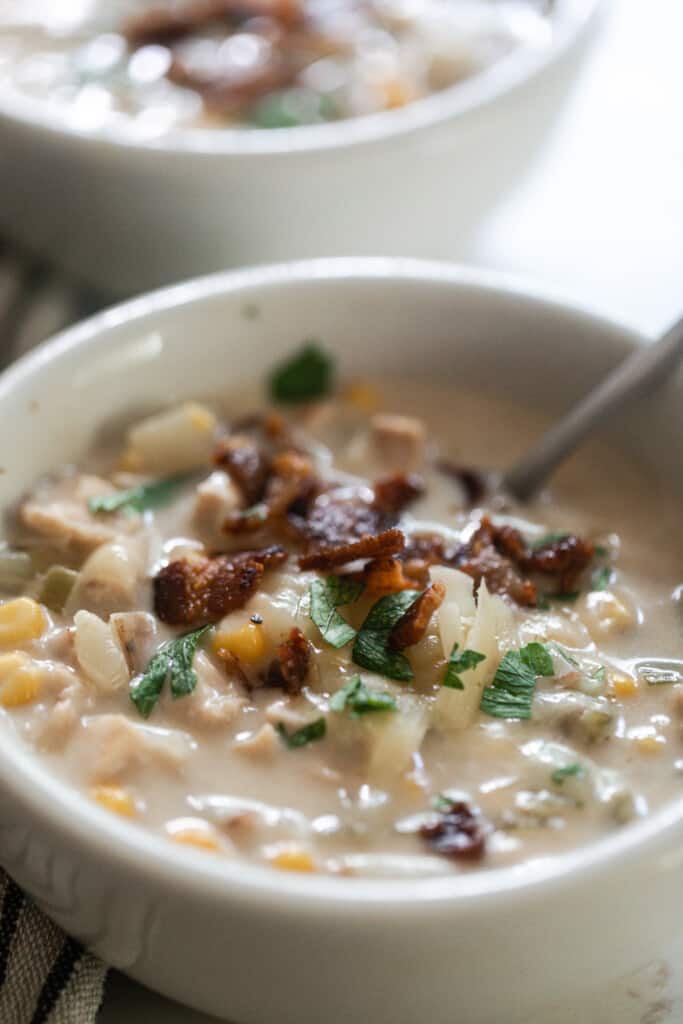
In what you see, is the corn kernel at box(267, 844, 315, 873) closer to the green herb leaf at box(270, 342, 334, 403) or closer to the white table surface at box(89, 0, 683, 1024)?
the green herb leaf at box(270, 342, 334, 403)

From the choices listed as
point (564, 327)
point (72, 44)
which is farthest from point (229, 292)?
point (72, 44)

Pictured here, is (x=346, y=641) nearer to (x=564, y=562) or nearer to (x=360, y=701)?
(x=360, y=701)

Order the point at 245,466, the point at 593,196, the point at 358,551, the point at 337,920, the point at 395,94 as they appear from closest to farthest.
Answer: the point at 337,920, the point at 358,551, the point at 245,466, the point at 395,94, the point at 593,196

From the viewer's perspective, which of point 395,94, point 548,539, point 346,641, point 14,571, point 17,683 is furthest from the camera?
point 395,94

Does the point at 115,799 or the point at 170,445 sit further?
the point at 170,445

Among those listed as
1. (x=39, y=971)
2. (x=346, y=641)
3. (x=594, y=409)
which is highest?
(x=594, y=409)

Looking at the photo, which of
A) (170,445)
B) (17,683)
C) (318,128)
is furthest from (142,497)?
(318,128)

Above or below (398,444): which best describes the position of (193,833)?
below
